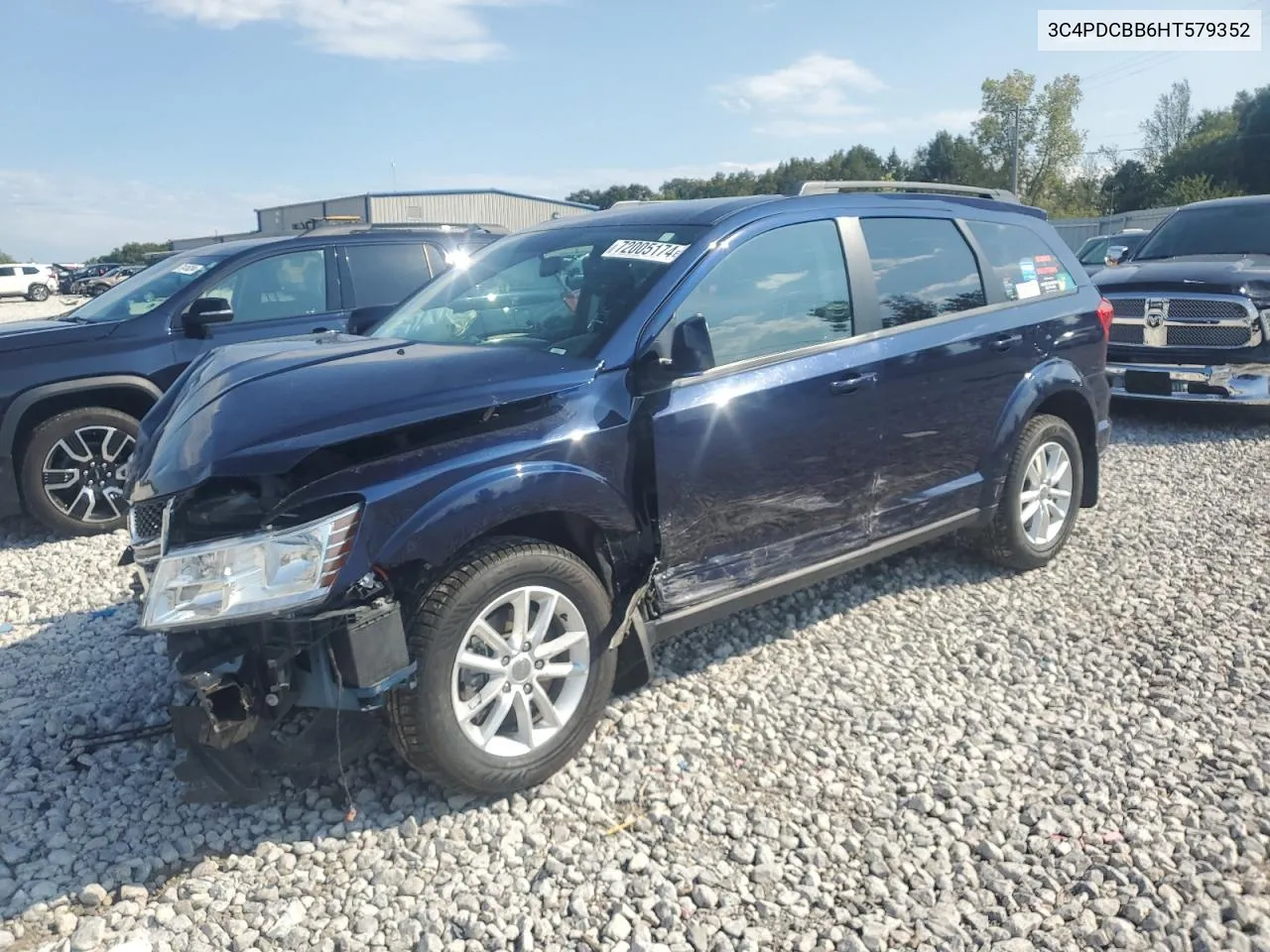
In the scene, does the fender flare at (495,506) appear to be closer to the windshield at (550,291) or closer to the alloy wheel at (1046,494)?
the windshield at (550,291)

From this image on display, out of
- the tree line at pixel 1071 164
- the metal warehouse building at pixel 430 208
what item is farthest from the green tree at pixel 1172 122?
the metal warehouse building at pixel 430 208

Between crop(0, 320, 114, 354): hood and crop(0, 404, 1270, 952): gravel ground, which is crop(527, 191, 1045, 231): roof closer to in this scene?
crop(0, 404, 1270, 952): gravel ground

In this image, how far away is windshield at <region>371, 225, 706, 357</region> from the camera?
3.62m

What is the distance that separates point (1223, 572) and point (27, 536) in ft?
23.4

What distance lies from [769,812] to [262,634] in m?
1.66

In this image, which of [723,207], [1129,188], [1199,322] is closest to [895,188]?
[723,207]

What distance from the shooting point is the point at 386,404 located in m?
2.98

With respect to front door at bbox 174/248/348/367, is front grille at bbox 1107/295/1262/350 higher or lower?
lower

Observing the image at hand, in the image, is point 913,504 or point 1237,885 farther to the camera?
point 913,504

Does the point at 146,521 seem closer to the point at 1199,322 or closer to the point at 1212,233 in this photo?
the point at 1199,322

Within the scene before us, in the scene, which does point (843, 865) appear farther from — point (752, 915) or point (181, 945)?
point (181, 945)

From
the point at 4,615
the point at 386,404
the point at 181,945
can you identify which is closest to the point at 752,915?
the point at 181,945

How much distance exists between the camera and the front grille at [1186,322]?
27.1 feet

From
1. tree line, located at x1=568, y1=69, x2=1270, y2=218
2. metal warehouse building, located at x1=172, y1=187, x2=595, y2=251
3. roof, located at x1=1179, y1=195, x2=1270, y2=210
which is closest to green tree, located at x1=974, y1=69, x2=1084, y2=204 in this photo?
tree line, located at x1=568, y1=69, x2=1270, y2=218
